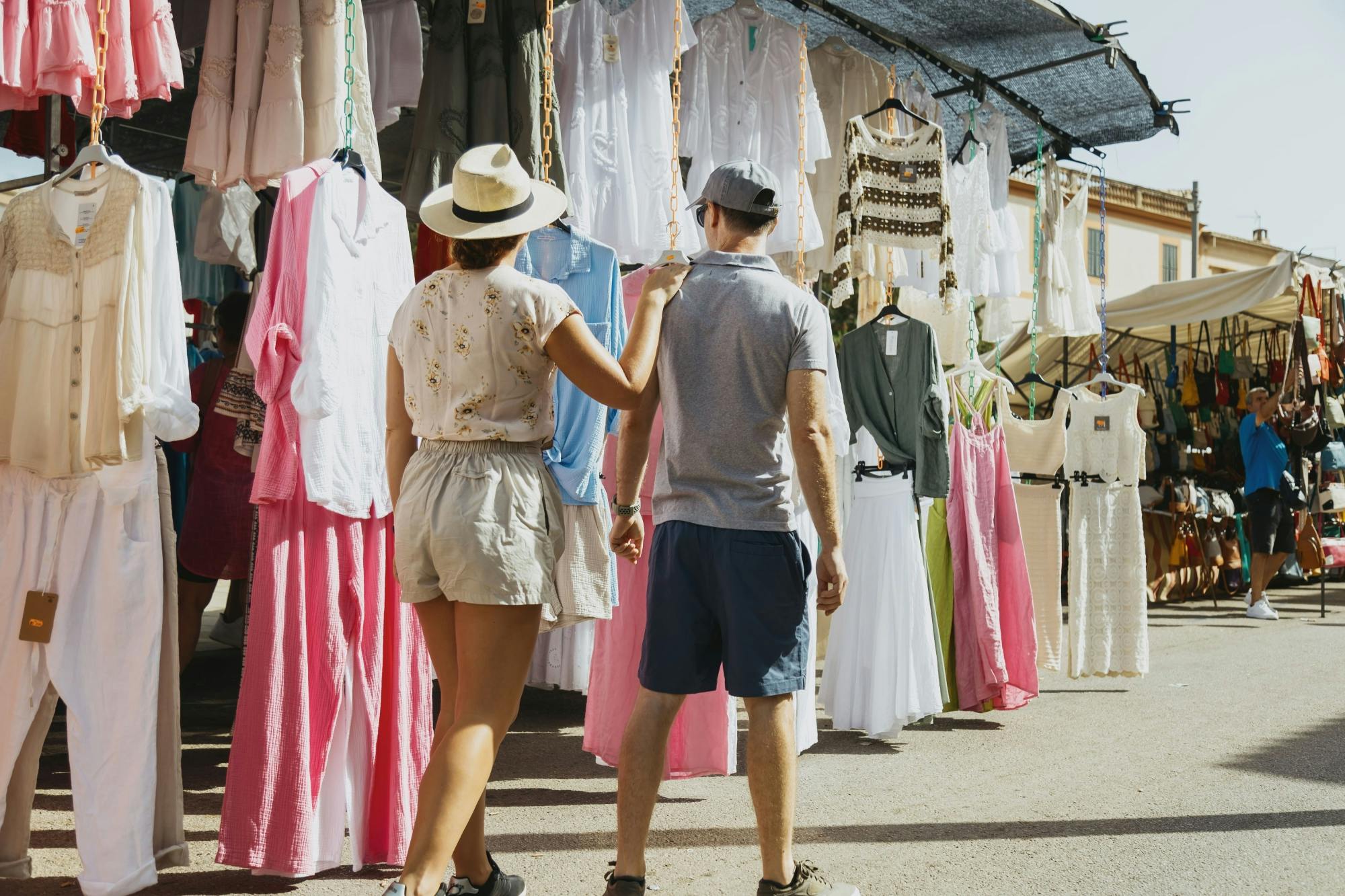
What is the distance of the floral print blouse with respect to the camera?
3.13m

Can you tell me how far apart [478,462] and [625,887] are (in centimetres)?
117

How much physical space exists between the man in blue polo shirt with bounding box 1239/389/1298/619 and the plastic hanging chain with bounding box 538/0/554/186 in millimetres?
9176

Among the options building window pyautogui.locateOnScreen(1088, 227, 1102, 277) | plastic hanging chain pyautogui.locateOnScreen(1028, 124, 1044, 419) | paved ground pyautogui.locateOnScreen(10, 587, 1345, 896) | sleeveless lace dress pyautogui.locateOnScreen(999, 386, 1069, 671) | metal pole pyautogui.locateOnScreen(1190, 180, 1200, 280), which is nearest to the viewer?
paved ground pyautogui.locateOnScreen(10, 587, 1345, 896)

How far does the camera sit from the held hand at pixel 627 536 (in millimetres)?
3586

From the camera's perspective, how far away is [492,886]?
3406 millimetres

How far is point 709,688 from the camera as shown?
338 cm

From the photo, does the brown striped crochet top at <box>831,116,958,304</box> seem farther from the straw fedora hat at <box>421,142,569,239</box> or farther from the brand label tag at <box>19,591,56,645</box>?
the brand label tag at <box>19,591,56,645</box>

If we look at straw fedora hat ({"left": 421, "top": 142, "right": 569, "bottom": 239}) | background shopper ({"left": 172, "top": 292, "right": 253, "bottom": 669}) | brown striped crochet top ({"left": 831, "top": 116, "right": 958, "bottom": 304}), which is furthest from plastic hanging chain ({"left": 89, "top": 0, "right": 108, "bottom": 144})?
brown striped crochet top ({"left": 831, "top": 116, "right": 958, "bottom": 304})

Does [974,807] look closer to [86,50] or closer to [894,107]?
[894,107]

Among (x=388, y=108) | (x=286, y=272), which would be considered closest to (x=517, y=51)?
(x=388, y=108)

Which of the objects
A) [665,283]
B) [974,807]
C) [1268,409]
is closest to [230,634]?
[974,807]

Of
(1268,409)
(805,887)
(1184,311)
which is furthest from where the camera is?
(1268,409)

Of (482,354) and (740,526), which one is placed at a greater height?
(482,354)

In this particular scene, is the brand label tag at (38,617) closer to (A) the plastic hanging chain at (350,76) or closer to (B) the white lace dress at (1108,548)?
(A) the plastic hanging chain at (350,76)
